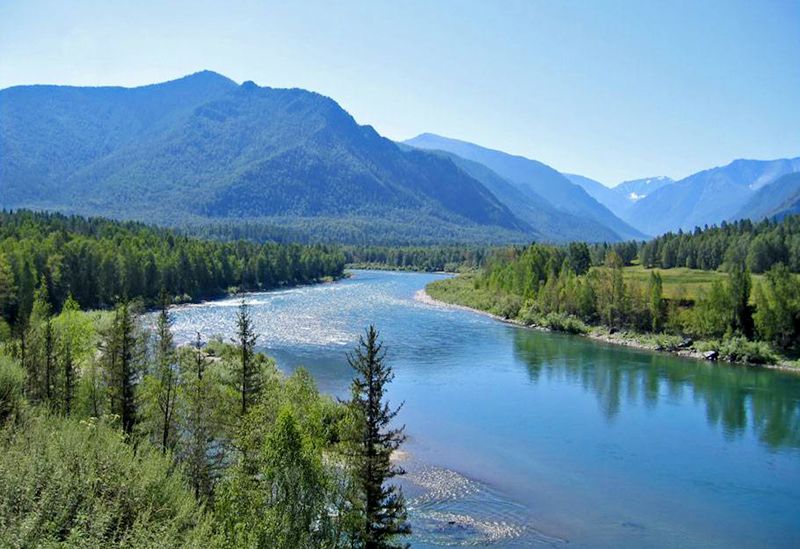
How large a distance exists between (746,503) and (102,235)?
11861cm

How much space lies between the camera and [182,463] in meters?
24.6

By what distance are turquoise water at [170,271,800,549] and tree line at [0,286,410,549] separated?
23.5 ft

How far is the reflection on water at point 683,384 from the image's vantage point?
1801 inches

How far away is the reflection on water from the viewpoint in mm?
45750

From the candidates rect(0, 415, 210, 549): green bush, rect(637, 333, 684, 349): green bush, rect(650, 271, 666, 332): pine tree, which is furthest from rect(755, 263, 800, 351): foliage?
rect(0, 415, 210, 549): green bush

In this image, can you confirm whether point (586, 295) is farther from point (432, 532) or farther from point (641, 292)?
point (432, 532)

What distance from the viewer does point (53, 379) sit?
3194 cm

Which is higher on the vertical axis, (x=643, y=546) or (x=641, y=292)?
(x=641, y=292)

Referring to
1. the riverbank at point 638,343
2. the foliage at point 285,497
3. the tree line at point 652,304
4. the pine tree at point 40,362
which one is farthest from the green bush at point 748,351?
the pine tree at point 40,362

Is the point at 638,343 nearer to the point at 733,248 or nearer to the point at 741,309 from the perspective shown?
the point at 741,309

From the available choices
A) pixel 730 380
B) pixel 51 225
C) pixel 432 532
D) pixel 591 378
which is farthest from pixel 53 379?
pixel 51 225

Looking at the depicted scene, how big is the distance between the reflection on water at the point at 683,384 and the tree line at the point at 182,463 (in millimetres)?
30195

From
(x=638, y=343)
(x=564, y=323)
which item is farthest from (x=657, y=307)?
(x=564, y=323)

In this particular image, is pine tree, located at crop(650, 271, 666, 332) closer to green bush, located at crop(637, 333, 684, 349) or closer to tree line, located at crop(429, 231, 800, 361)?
tree line, located at crop(429, 231, 800, 361)
